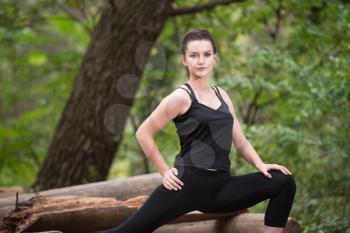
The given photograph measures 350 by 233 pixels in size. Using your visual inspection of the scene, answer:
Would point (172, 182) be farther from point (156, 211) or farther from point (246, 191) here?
point (246, 191)

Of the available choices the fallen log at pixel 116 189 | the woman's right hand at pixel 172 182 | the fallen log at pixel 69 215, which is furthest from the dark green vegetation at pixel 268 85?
the woman's right hand at pixel 172 182

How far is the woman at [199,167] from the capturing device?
355 cm

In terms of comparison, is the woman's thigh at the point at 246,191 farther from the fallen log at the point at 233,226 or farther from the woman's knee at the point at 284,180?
the fallen log at the point at 233,226

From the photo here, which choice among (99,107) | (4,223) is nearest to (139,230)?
(4,223)

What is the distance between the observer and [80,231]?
4266mm

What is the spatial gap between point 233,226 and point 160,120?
1.24 meters

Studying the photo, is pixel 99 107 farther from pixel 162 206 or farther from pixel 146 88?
pixel 162 206

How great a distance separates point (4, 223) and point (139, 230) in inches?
43.5

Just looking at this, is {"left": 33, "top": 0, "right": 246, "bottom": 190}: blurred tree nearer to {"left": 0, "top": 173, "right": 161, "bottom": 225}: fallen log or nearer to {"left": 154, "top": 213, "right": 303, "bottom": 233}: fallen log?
{"left": 0, "top": 173, "right": 161, "bottom": 225}: fallen log

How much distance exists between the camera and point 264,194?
12.2 ft

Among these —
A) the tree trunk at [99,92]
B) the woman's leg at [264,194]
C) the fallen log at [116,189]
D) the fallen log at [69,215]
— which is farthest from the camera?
the tree trunk at [99,92]

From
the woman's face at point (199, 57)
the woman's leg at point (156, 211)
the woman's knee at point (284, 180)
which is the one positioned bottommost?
the woman's leg at point (156, 211)

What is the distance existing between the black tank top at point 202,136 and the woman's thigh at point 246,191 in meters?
0.15

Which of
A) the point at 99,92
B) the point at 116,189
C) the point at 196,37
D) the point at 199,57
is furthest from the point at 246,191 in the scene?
the point at 99,92
